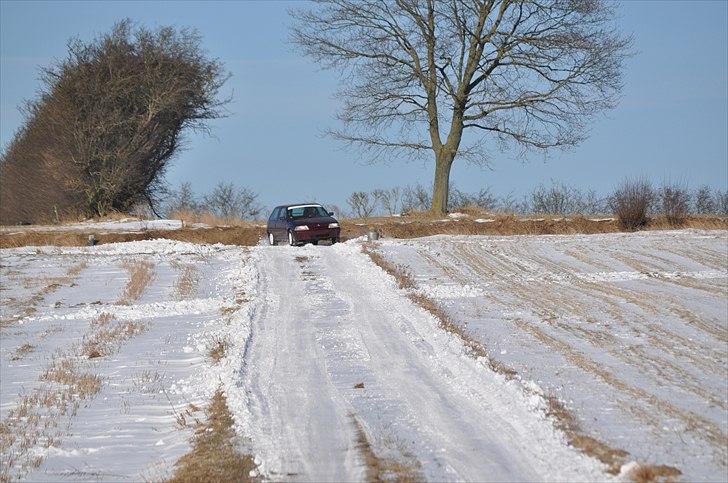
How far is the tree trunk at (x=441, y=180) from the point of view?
36.3 m

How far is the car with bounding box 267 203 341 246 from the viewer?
28.6 m

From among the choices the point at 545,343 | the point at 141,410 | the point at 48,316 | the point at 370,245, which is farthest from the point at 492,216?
the point at 141,410

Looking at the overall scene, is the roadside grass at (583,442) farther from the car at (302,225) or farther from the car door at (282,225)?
the car door at (282,225)

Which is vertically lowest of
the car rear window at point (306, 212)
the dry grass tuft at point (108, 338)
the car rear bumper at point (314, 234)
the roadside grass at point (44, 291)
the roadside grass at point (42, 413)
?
the roadside grass at point (42, 413)

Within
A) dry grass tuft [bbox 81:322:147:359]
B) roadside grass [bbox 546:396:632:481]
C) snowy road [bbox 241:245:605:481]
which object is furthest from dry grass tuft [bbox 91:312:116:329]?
roadside grass [bbox 546:396:632:481]

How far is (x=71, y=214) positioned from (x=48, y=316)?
2789 cm

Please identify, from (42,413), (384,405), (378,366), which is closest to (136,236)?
(42,413)

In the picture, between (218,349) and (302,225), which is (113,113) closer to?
(302,225)

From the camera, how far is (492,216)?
3444cm

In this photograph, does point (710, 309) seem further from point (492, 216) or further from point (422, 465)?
point (492, 216)

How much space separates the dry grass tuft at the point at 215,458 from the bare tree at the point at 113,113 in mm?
36838

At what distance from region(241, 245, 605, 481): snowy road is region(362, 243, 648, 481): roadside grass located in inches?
5.3

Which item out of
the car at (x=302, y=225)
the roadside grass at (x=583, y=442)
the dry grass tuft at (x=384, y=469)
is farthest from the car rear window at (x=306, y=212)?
the dry grass tuft at (x=384, y=469)

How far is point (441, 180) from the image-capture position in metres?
36.5
